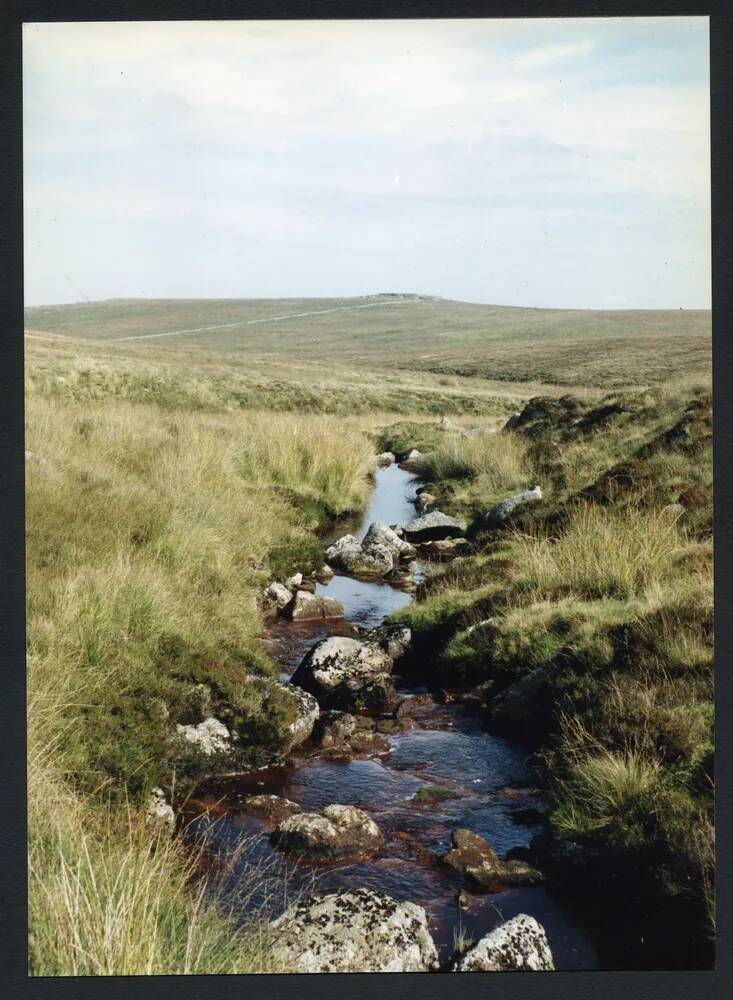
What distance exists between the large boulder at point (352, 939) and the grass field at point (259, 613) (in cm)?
14

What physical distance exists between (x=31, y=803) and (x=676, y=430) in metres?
8.71

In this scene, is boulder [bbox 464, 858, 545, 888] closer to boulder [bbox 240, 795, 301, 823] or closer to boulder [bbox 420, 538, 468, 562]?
boulder [bbox 240, 795, 301, 823]

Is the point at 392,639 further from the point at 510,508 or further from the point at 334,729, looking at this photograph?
the point at 510,508

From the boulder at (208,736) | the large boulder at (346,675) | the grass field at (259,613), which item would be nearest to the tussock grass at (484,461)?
the grass field at (259,613)

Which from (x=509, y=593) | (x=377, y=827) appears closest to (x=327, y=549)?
(x=509, y=593)

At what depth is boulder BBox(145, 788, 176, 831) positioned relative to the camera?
488 centimetres

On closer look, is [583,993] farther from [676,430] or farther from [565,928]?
[676,430]

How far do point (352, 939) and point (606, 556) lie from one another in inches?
165

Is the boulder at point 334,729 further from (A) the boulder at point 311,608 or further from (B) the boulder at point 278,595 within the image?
(B) the boulder at point 278,595

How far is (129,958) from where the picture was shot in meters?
3.76

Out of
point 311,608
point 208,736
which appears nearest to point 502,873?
point 208,736

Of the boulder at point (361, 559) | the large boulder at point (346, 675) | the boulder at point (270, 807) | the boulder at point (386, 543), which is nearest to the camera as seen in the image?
the boulder at point (270, 807)

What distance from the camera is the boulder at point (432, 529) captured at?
11.7 m

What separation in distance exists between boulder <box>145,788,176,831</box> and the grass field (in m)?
0.09
